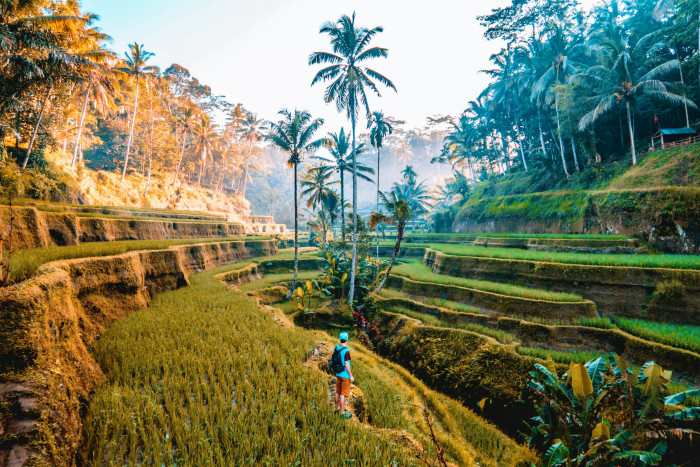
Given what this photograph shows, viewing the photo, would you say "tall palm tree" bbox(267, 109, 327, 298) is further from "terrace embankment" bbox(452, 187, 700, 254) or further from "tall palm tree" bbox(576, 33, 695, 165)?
"tall palm tree" bbox(576, 33, 695, 165)

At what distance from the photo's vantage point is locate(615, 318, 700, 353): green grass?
7.32m

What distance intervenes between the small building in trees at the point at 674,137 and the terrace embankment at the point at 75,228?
32110mm

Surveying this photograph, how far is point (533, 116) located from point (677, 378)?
35.7m

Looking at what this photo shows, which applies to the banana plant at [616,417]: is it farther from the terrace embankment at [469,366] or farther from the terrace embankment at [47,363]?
the terrace embankment at [47,363]

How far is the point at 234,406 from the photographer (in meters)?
4.63

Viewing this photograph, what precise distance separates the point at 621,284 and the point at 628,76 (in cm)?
1997

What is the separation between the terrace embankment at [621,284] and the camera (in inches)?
360

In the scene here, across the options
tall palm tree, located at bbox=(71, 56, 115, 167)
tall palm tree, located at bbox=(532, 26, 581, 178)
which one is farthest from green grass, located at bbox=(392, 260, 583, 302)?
tall palm tree, located at bbox=(71, 56, 115, 167)

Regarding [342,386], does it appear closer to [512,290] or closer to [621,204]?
[512,290]

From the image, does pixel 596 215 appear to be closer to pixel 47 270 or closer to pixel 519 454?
pixel 519 454

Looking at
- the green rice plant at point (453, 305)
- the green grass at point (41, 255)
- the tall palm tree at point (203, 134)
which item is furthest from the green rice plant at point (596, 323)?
the tall palm tree at point (203, 134)

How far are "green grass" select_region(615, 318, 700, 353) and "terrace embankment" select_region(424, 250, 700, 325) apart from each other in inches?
23.4

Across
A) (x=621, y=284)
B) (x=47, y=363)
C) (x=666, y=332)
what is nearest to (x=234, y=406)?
(x=47, y=363)

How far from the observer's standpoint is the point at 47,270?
5035 mm
